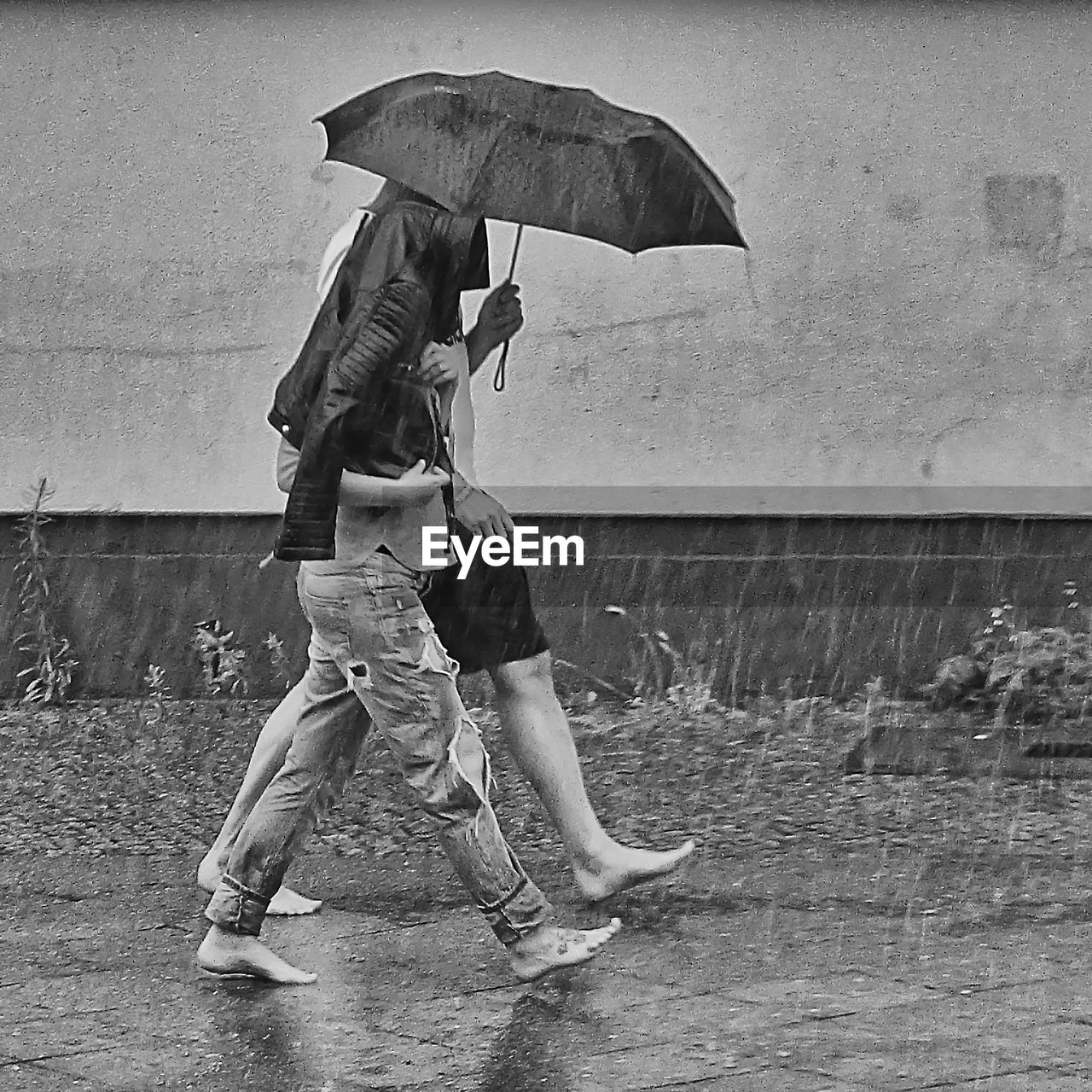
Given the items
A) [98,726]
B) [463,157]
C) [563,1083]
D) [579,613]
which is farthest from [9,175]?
[563,1083]

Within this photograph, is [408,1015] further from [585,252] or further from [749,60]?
[749,60]

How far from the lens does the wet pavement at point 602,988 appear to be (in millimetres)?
3680

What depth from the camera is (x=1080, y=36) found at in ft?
24.6

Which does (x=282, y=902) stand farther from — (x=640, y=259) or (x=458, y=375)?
(x=640, y=259)

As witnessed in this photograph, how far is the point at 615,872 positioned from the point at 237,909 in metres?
1.03

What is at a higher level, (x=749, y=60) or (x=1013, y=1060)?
(x=749, y=60)

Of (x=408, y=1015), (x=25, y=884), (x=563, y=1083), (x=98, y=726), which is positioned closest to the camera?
(x=563, y=1083)

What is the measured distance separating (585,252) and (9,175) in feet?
8.31

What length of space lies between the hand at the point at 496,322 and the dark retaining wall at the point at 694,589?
303 cm

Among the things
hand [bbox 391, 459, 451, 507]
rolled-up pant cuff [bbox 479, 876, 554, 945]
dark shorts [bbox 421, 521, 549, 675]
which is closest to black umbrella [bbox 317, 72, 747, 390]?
hand [bbox 391, 459, 451, 507]

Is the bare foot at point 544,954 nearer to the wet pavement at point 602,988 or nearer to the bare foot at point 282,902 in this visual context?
the wet pavement at point 602,988

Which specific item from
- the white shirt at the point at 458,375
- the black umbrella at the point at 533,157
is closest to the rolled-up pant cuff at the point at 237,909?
the white shirt at the point at 458,375

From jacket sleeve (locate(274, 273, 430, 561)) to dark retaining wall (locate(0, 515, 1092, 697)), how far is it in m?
3.65

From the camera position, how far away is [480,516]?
4387mm
